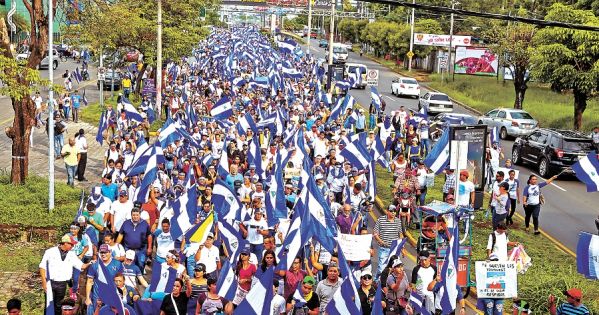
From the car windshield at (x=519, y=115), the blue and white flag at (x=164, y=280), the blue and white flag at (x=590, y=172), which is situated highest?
the blue and white flag at (x=590, y=172)

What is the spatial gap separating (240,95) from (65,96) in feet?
21.9

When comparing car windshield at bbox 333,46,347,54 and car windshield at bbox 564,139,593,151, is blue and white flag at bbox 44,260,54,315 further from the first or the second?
car windshield at bbox 333,46,347,54

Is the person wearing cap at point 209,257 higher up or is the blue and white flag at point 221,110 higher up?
the blue and white flag at point 221,110

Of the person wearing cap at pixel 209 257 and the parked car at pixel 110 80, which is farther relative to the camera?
the parked car at pixel 110 80

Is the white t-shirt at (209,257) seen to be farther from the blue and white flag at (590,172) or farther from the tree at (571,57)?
the tree at (571,57)

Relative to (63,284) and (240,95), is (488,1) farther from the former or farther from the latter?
(63,284)

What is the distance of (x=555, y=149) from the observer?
24141 millimetres

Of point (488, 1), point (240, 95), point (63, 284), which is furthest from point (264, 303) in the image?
point (488, 1)

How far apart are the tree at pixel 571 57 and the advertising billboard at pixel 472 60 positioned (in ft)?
88.2

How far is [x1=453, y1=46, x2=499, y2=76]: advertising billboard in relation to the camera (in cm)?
6059

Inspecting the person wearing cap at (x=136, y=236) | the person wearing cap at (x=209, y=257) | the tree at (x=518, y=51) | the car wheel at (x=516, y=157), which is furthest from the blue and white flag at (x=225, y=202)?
the tree at (x=518, y=51)

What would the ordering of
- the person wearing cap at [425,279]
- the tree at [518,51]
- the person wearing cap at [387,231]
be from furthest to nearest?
1. the tree at [518,51]
2. the person wearing cap at [387,231]
3. the person wearing cap at [425,279]

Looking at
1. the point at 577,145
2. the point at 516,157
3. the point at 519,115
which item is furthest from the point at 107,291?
the point at 519,115

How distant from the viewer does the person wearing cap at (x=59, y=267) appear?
11.0m
